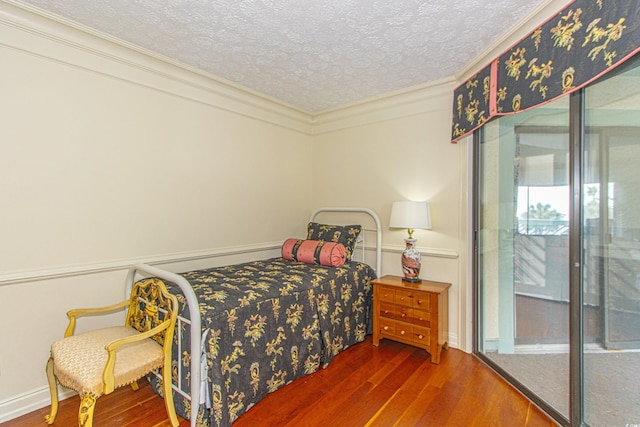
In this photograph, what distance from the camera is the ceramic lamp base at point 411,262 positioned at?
2.95m

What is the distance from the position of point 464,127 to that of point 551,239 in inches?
45.5

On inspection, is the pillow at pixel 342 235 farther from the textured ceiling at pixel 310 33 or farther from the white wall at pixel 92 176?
the textured ceiling at pixel 310 33

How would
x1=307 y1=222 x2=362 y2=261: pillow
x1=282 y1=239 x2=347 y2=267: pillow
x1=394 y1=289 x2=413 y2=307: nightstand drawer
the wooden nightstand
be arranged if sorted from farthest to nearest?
x1=307 y1=222 x2=362 y2=261: pillow < x1=282 y1=239 x2=347 y2=267: pillow < x1=394 y1=289 x2=413 y2=307: nightstand drawer < the wooden nightstand

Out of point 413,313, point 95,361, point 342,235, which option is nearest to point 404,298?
point 413,313

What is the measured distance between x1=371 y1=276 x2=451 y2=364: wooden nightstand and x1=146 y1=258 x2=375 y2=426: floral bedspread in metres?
0.21

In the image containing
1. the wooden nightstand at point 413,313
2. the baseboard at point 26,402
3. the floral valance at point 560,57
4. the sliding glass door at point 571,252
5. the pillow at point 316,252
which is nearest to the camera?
the floral valance at point 560,57

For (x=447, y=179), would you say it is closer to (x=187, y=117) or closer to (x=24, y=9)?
(x=187, y=117)

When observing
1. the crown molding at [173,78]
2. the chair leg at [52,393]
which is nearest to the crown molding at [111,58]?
the crown molding at [173,78]

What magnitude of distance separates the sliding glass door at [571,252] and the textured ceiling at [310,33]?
73 cm

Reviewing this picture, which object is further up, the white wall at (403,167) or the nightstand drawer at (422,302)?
the white wall at (403,167)

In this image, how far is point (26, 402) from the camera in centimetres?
195

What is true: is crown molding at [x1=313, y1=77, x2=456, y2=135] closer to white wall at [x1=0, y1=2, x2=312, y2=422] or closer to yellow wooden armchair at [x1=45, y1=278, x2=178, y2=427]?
white wall at [x1=0, y1=2, x2=312, y2=422]

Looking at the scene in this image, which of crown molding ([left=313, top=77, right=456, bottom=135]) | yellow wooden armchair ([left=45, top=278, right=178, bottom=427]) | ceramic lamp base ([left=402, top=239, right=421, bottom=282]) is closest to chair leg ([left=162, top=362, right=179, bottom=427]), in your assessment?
yellow wooden armchair ([left=45, top=278, right=178, bottom=427])

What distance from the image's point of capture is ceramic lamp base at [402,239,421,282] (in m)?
2.95
